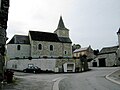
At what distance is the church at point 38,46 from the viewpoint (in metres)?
50.9

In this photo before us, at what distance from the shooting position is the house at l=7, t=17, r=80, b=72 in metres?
41.5

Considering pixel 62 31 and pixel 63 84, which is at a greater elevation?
pixel 62 31

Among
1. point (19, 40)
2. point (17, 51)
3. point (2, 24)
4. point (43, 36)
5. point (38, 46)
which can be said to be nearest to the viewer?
point (2, 24)

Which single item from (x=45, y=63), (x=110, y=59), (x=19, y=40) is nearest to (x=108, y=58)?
(x=110, y=59)

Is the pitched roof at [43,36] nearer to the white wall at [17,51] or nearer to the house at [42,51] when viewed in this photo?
the house at [42,51]

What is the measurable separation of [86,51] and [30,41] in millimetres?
35968

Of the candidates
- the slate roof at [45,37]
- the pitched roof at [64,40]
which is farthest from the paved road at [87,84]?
the pitched roof at [64,40]

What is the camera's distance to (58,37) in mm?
59844

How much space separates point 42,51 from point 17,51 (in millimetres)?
7192

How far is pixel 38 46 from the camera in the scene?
52.2m

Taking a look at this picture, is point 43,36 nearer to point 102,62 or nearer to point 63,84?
point 102,62

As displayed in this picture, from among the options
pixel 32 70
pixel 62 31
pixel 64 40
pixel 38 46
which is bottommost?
pixel 32 70

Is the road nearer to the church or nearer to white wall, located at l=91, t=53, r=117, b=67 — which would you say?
the church

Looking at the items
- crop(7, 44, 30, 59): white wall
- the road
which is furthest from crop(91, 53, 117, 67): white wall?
the road
